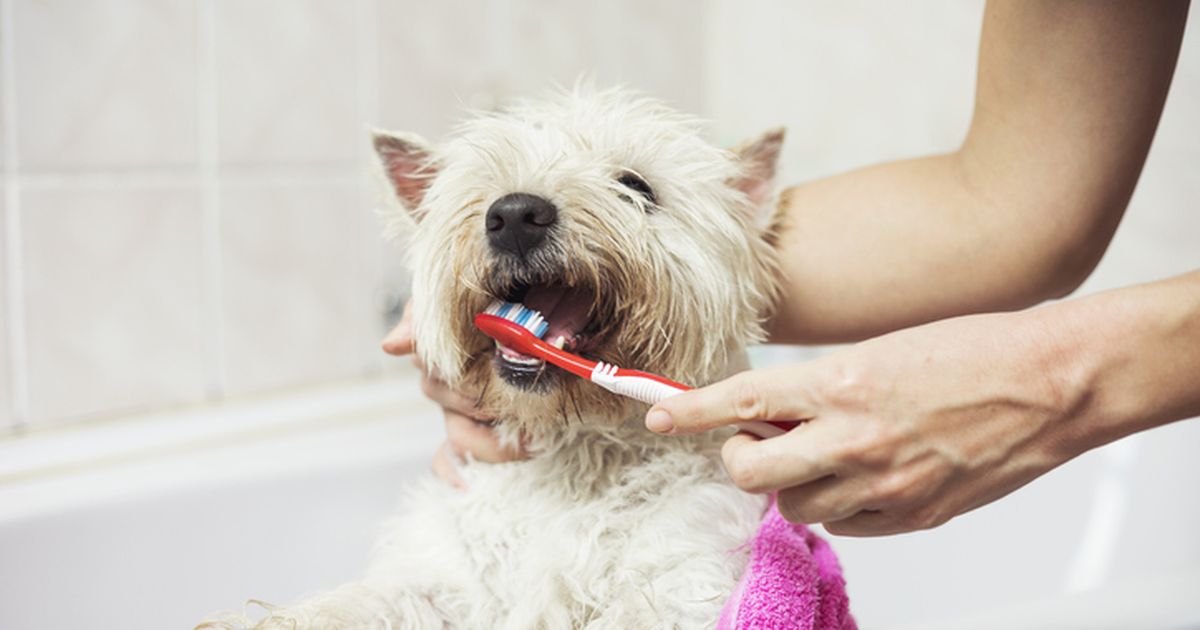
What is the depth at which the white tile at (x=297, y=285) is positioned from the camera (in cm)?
150

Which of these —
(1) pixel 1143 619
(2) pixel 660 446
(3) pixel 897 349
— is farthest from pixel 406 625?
(1) pixel 1143 619

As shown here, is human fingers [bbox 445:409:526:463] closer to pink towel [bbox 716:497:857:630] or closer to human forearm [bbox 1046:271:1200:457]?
pink towel [bbox 716:497:857:630]

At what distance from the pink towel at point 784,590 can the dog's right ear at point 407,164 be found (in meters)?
0.41

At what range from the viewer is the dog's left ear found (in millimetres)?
909

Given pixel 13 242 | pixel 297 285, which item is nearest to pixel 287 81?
pixel 297 285

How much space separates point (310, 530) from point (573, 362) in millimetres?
→ 736

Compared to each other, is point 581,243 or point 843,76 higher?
point 843,76

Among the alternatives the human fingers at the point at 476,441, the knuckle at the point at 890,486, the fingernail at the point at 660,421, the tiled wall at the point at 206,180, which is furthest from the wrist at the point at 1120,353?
the tiled wall at the point at 206,180

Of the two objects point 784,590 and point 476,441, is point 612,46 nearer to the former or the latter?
point 476,441

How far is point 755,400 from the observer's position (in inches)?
23.8

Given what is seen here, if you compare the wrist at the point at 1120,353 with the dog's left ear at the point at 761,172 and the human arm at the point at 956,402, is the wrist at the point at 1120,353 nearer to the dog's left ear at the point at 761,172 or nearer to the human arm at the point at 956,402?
the human arm at the point at 956,402

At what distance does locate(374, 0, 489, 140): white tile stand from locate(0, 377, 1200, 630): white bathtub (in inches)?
Result: 17.8

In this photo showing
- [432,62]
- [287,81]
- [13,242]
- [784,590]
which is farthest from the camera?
[432,62]

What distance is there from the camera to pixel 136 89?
53.4 inches
